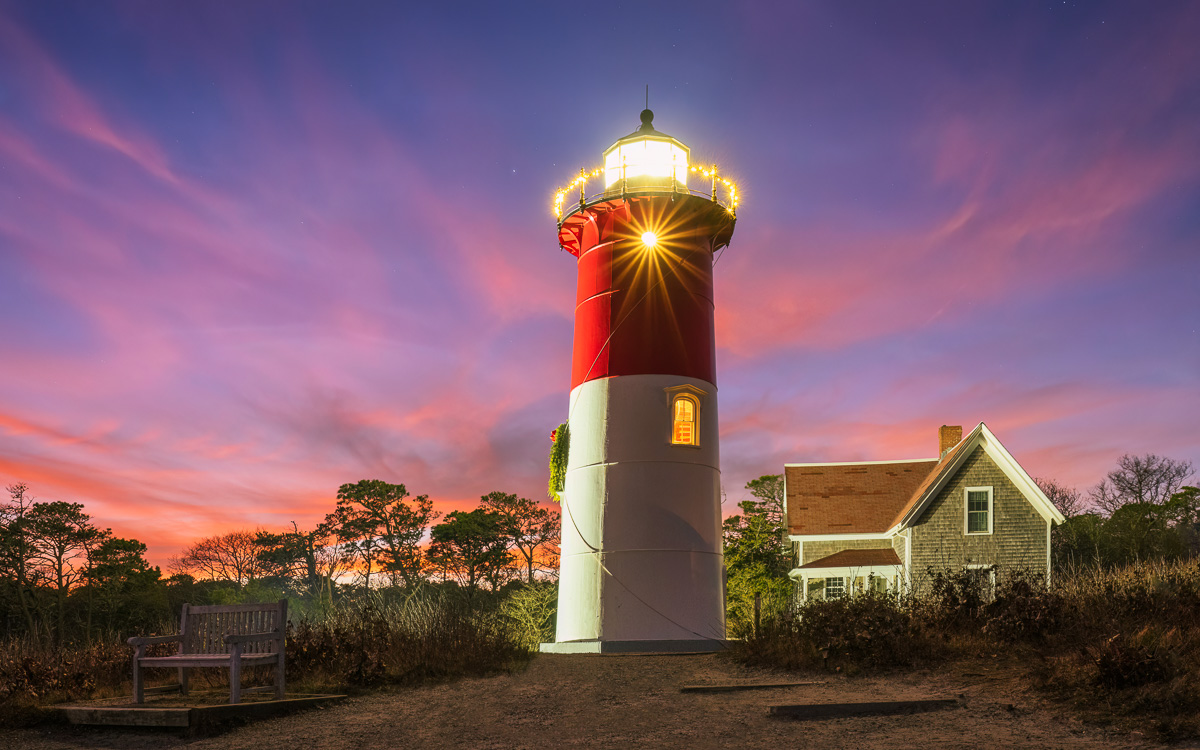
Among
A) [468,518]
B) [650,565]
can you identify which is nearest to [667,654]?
[650,565]

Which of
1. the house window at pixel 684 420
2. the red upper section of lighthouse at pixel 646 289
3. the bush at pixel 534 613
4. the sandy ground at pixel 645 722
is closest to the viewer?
the sandy ground at pixel 645 722

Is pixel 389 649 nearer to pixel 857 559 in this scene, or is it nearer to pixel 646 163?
pixel 646 163

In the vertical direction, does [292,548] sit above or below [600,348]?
below

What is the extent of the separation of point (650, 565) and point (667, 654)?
166cm

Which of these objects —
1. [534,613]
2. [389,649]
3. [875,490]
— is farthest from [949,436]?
[389,649]

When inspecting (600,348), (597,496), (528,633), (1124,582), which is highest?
(600,348)

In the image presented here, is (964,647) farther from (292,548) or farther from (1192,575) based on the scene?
(292,548)

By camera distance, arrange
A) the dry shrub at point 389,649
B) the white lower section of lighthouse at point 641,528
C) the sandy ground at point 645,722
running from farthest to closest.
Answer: the white lower section of lighthouse at point 641,528 → the dry shrub at point 389,649 → the sandy ground at point 645,722

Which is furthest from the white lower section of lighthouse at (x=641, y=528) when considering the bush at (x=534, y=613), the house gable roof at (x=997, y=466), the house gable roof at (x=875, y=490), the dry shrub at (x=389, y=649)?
the house gable roof at (x=875, y=490)

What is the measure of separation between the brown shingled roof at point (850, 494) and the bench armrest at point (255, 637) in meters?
20.7

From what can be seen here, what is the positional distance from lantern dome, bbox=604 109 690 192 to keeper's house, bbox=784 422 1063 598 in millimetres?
10359

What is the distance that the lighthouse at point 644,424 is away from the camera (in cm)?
1725

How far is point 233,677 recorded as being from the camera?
31.3ft

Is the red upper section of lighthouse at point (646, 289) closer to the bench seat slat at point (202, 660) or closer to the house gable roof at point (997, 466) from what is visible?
the house gable roof at point (997, 466)
